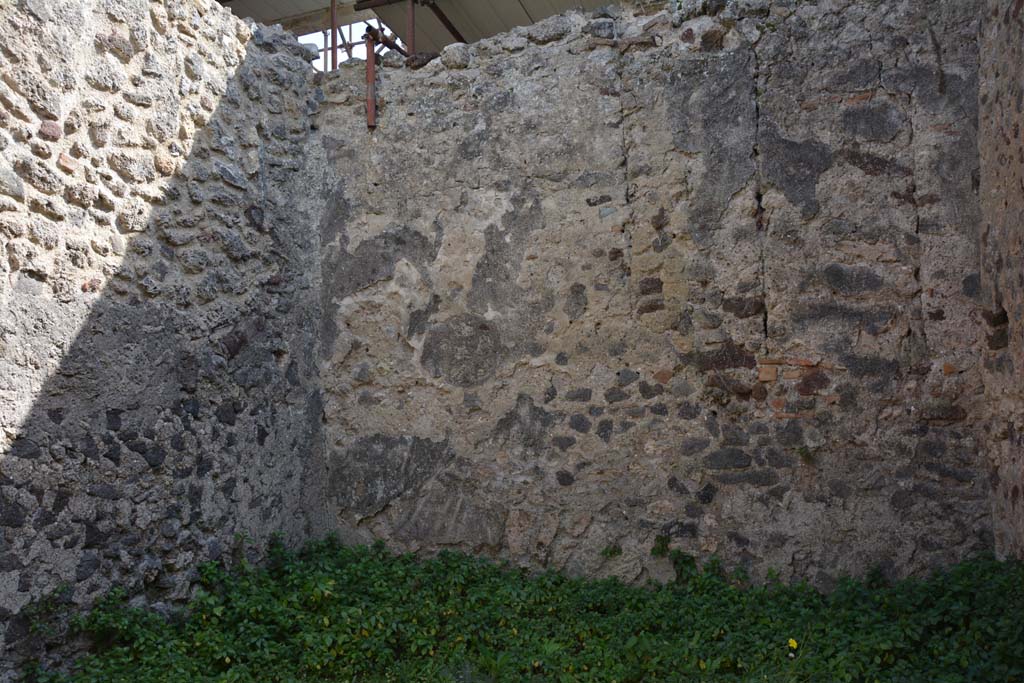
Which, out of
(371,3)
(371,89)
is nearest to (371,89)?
(371,89)

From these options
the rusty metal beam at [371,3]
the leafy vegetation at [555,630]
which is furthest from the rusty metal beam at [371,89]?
the leafy vegetation at [555,630]

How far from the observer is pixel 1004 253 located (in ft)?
12.3

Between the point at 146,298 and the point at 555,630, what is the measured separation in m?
2.31

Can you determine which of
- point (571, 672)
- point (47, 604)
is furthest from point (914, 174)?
point (47, 604)

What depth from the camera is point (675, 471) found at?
173 inches

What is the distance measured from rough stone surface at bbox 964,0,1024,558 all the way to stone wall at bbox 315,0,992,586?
10 cm

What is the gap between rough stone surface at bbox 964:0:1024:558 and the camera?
3607 mm

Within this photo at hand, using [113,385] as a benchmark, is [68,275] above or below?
above

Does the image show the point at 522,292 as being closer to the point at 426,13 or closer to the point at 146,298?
the point at 146,298

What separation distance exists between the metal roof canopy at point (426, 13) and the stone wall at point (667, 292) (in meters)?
2.29

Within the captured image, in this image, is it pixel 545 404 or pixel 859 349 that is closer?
pixel 859 349

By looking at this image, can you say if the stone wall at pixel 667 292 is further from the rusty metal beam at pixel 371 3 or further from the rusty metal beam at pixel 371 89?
the rusty metal beam at pixel 371 3

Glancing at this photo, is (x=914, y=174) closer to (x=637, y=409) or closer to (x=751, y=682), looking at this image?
(x=637, y=409)

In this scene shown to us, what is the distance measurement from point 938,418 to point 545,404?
1.82 metres
